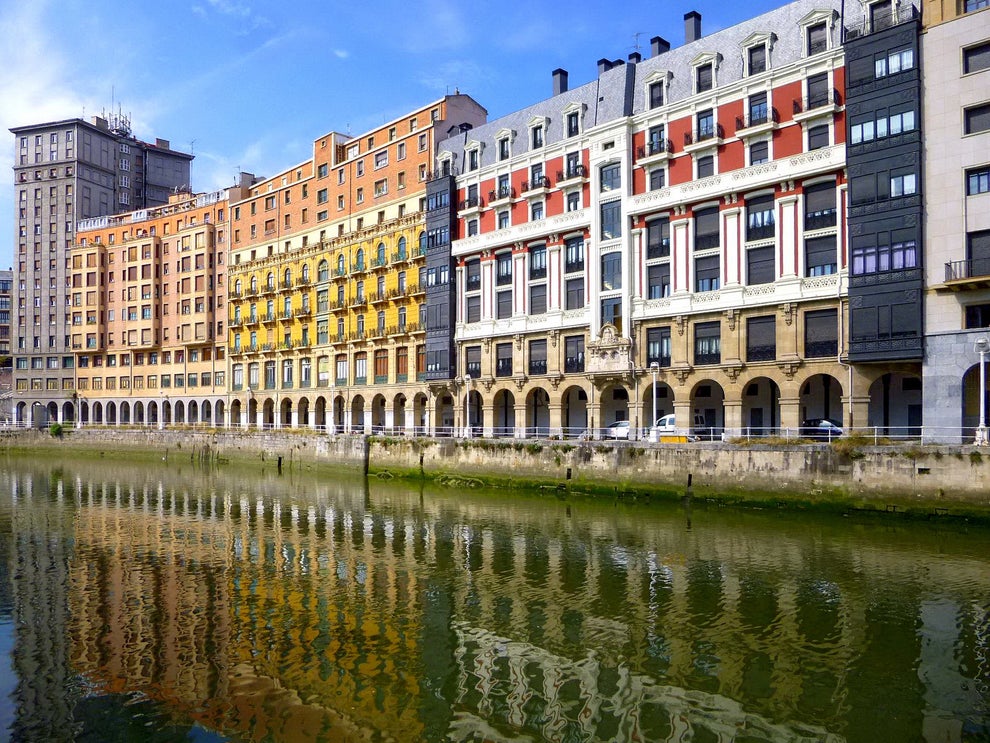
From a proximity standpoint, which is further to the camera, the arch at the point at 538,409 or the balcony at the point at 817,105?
the arch at the point at 538,409

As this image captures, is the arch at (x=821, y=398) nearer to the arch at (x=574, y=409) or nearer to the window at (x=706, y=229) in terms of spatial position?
the window at (x=706, y=229)

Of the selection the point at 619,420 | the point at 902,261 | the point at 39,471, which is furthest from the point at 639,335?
the point at 39,471

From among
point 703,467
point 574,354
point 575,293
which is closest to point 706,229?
point 575,293

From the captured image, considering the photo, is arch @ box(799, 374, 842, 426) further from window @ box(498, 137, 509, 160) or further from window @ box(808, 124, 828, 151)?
window @ box(498, 137, 509, 160)

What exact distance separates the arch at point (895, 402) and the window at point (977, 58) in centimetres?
1572

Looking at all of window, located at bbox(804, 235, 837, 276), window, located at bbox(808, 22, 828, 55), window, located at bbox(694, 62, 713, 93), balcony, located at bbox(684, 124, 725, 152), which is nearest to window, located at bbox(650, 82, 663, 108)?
window, located at bbox(694, 62, 713, 93)

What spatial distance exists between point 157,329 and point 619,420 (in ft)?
241

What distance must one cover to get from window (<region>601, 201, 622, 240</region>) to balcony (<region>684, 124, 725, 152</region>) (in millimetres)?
6107

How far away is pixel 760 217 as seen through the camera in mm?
46219

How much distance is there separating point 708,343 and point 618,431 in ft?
26.6

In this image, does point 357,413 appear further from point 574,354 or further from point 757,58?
point 757,58

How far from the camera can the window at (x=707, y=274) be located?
4812 centimetres

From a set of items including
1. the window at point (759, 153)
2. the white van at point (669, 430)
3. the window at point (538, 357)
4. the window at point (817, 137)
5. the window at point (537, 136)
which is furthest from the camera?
the window at point (537, 136)

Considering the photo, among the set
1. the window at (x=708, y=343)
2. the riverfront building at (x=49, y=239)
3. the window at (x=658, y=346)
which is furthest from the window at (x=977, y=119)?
the riverfront building at (x=49, y=239)
